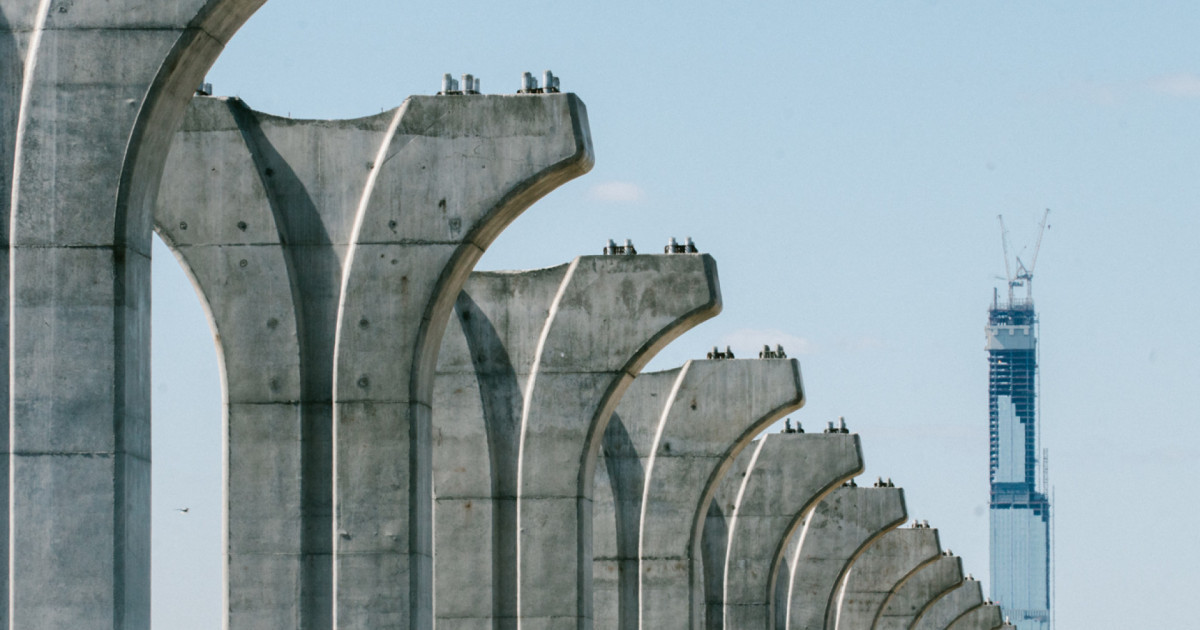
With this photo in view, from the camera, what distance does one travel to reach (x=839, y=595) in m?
58.0

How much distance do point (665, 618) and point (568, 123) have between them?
15406 mm

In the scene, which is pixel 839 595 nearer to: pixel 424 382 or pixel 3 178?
pixel 424 382


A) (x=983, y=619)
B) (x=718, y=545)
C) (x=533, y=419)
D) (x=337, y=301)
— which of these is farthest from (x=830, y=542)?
(x=337, y=301)

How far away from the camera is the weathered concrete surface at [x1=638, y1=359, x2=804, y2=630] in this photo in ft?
119

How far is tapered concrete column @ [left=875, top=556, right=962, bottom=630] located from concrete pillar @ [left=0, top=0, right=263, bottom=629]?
46.9m

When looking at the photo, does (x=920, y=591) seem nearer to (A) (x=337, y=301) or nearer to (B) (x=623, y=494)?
(B) (x=623, y=494)

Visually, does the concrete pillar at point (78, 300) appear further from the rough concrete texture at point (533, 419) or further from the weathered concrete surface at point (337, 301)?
the rough concrete texture at point (533, 419)

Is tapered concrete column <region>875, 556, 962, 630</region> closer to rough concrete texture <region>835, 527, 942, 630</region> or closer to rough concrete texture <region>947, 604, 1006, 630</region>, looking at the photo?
rough concrete texture <region>835, 527, 942, 630</region>

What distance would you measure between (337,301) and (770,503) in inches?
883

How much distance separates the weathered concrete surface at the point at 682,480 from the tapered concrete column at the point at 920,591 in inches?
961

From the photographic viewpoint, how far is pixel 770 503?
43344 mm

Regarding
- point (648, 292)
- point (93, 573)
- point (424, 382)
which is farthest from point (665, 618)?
point (93, 573)

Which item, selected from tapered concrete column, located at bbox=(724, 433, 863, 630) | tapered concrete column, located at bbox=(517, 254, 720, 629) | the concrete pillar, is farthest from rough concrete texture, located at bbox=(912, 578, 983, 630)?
the concrete pillar

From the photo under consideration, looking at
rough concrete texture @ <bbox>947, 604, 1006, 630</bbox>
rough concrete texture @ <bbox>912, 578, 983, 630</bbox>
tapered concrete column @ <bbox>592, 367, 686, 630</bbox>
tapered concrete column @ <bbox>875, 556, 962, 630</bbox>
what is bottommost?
rough concrete texture @ <bbox>947, 604, 1006, 630</bbox>
